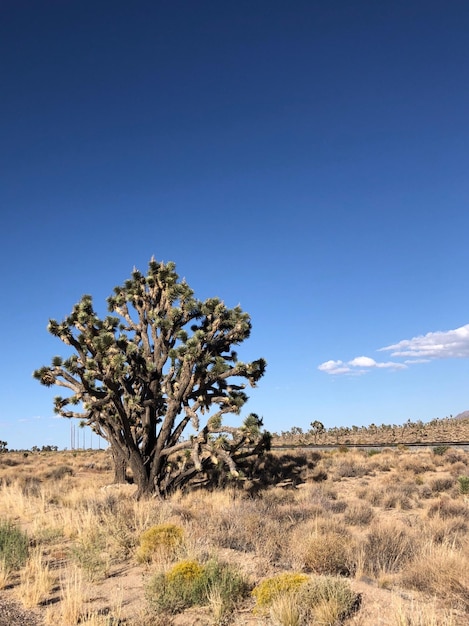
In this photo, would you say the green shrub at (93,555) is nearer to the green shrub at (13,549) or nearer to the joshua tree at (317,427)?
the green shrub at (13,549)

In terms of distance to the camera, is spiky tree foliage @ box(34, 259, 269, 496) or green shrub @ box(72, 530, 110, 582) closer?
green shrub @ box(72, 530, 110, 582)

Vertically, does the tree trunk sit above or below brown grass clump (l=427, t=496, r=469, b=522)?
above

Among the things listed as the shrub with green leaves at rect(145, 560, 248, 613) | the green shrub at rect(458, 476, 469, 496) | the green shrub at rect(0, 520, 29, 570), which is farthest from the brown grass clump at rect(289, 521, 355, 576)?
the green shrub at rect(458, 476, 469, 496)

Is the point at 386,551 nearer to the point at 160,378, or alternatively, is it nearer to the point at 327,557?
the point at 327,557

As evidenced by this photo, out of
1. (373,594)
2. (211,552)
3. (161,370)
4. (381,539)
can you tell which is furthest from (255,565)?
(161,370)

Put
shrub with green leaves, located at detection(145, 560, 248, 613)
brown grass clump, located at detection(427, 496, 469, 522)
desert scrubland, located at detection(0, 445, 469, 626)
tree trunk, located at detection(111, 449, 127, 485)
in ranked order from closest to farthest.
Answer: desert scrubland, located at detection(0, 445, 469, 626) → shrub with green leaves, located at detection(145, 560, 248, 613) → brown grass clump, located at detection(427, 496, 469, 522) → tree trunk, located at detection(111, 449, 127, 485)

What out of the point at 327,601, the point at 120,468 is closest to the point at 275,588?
the point at 327,601

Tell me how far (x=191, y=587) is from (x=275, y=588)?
3.59 feet

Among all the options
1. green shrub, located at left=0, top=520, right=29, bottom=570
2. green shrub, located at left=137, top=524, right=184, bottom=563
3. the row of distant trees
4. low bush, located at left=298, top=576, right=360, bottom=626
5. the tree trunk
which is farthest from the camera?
the row of distant trees

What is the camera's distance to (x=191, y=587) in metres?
6.10

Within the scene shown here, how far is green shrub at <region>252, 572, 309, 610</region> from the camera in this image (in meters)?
5.65

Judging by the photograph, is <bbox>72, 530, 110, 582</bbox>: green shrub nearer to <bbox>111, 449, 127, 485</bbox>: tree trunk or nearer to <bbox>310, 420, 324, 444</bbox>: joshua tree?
<bbox>111, 449, 127, 485</bbox>: tree trunk

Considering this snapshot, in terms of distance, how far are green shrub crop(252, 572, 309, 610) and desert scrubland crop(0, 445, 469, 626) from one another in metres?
0.02

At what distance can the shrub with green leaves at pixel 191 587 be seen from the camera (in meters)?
5.89
